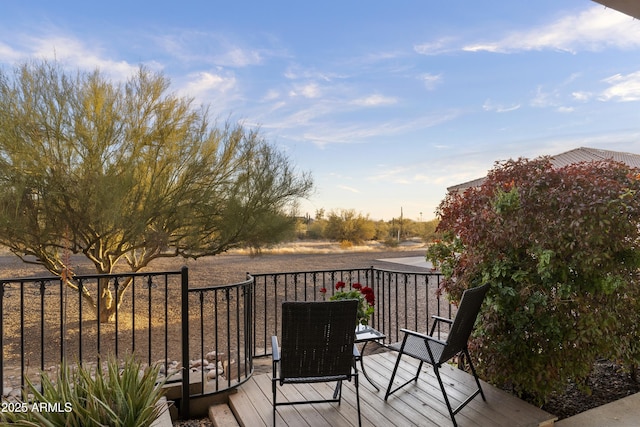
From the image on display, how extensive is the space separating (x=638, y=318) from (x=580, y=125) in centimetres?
700

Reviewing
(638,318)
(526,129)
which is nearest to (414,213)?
(526,129)

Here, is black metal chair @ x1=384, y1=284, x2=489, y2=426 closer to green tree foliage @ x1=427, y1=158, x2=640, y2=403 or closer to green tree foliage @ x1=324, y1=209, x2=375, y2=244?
green tree foliage @ x1=427, y1=158, x2=640, y2=403

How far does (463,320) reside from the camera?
2.64 metres

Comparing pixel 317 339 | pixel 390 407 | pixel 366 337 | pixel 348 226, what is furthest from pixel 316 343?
pixel 348 226

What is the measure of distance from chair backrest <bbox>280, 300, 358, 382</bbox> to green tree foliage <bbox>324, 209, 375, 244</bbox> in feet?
61.4

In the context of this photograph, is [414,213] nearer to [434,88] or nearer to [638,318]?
[434,88]

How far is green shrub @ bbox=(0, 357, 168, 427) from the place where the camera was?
1.80 metres

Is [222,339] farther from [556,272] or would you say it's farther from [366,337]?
[556,272]

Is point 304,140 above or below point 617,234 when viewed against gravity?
above

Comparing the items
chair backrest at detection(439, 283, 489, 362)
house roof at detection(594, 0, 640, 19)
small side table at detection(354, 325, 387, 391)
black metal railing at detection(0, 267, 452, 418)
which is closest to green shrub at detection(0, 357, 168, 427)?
black metal railing at detection(0, 267, 452, 418)

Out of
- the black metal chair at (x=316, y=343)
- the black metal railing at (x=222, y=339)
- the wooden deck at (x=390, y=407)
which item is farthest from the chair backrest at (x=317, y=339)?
the black metal railing at (x=222, y=339)

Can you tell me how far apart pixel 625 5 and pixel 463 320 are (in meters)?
2.10

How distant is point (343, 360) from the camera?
Result: 2580mm

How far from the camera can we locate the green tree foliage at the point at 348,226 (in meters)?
21.5
